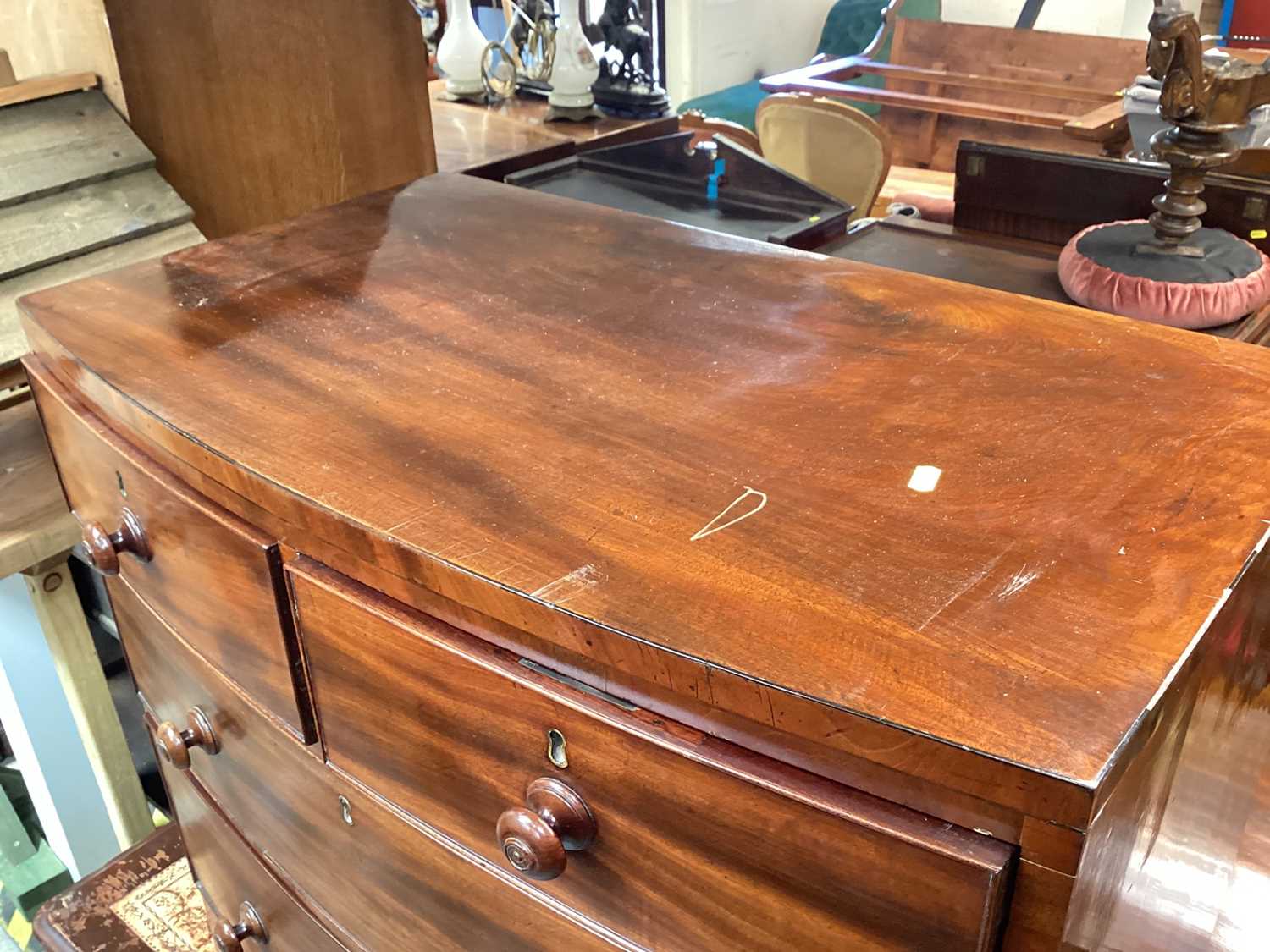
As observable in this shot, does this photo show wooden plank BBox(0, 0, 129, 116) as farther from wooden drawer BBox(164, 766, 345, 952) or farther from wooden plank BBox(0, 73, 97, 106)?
wooden drawer BBox(164, 766, 345, 952)

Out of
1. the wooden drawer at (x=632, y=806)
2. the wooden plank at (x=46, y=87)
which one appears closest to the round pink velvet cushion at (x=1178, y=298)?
the wooden drawer at (x=632, y=806)

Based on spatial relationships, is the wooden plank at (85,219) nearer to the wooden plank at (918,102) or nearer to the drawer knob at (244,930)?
the drawer knob at (244,930)

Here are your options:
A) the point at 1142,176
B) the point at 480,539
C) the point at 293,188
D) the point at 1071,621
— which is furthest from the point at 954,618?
the point at 293,188

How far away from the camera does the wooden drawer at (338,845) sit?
0.57m

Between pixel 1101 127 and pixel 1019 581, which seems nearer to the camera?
pixel 1019 581

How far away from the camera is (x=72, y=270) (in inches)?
38.4

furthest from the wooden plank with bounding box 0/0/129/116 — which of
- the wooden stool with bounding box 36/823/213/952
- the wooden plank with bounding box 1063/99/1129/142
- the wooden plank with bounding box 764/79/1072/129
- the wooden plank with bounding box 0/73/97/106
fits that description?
the wooden plank with bounding box 764/79/1072/129

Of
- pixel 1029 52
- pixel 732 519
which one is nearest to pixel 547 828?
pixel 732 519

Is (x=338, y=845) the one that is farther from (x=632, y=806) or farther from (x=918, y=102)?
(x=918, y=102)

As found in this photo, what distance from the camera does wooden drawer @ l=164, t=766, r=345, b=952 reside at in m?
0.76

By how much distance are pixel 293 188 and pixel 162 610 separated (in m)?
0.59

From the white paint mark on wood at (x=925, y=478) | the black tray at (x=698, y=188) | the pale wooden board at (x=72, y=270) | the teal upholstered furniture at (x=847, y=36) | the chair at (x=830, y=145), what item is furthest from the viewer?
the teal upholstered furniture at (x=847, y=36)

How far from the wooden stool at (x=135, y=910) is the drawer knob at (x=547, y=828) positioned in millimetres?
743

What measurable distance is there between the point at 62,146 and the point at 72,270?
0.13 metres
